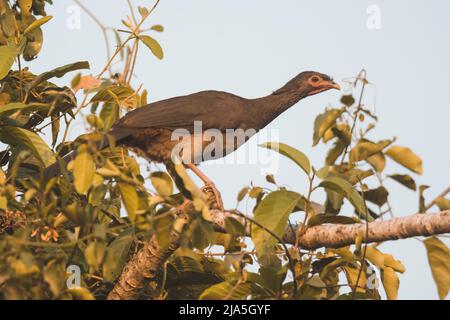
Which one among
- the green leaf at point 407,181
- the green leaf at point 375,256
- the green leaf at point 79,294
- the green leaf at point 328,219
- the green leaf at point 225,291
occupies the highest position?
the green leaf at point 407,181

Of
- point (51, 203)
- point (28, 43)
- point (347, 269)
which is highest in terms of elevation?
point (28, 43)

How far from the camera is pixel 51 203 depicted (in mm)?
2736

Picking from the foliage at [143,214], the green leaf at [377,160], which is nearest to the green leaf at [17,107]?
the foliage at [143,214]

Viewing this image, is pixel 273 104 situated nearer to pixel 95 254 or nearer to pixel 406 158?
pixel 406 158

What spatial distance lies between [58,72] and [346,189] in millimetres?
2231

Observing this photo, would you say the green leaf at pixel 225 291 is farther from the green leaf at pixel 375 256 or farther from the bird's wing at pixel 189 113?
the bird's wing at pixel 189 113

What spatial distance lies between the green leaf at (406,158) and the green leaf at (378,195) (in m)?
0.17

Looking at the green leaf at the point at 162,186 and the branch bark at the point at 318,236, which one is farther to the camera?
the branch bark at the point at 318,236

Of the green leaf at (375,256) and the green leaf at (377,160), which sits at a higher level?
the green leaf at (377,160)

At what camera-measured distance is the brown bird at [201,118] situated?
5.57 metres

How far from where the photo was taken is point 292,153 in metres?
3.40
